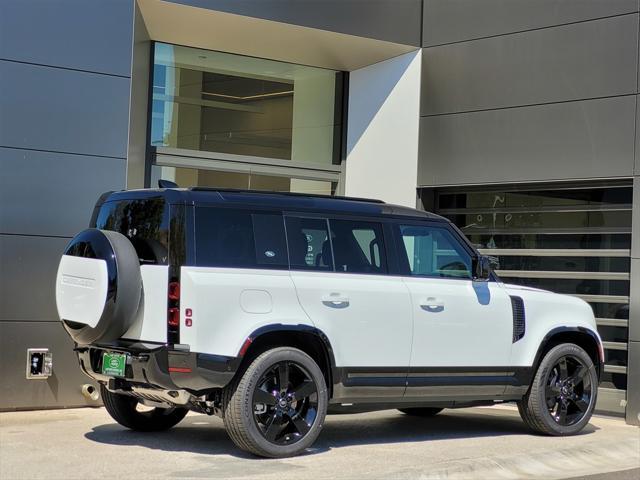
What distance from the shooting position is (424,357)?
7.91 meters

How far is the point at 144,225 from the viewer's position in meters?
7.15

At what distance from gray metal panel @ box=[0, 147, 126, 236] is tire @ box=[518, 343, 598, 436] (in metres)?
4.77

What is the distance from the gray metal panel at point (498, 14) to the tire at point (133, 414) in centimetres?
606

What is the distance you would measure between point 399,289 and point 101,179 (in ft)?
12.1

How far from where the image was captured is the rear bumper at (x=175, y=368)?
6.74 meters

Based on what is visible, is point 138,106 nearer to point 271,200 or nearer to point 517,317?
point 271,200

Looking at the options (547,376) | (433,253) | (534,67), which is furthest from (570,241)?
(433,253)

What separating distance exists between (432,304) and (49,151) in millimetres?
4279

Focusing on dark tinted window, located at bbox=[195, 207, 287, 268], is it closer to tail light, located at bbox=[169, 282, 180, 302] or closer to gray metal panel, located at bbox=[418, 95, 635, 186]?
tail light, located at bbox=[169, 282, 180, 302]

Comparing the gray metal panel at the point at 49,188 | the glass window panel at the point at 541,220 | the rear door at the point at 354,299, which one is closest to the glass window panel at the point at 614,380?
the glass window panel at the point at 541,220

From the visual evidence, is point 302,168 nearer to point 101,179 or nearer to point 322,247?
point 101,179

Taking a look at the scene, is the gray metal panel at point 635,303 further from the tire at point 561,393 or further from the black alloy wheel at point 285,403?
the black alloy wheel at point 285,403

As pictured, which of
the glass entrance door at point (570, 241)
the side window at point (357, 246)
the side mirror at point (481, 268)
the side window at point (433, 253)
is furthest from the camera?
the glass entrance door at point (570, 241)

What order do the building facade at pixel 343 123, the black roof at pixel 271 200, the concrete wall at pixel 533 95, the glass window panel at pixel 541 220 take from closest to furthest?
the black roof at pixel 271 200 < the building facade at pixel 343 123 < the concrete wall at pixel 533 95 < the glass window panel at pixel 541 220
